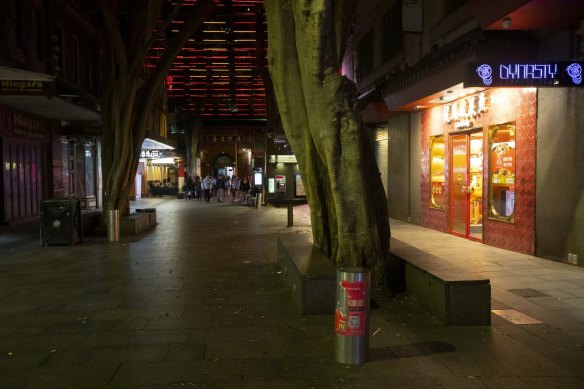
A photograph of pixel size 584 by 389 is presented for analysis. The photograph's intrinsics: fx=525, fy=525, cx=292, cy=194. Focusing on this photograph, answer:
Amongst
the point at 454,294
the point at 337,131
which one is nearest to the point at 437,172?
the point at 337,131

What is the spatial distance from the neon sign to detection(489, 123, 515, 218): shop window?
2.03 ft

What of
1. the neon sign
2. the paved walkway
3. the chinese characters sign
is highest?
the chinese characters sign

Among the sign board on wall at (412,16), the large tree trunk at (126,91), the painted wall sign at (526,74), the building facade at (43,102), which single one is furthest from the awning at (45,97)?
the painted wall sign at (526,74)

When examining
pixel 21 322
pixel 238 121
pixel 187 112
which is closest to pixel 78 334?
pixel 21 322

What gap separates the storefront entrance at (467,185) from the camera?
39.7ft

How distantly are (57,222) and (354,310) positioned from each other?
943cm

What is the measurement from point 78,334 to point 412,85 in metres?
9.16

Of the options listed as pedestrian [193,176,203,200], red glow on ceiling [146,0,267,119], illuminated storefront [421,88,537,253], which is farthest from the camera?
pedestrian [193,176,203,200]

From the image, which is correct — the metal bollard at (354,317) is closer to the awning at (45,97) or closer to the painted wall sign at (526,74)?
the painted wall sign at (526,74)

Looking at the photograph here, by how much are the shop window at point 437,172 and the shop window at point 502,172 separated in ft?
8.13

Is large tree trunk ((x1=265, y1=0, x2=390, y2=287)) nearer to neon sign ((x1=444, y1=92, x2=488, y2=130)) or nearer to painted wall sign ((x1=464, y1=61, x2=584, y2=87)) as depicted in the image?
painted wall sign ((x1=464, y1=61, x2=584, y2=87))

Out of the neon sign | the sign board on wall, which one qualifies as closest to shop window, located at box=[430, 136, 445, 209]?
the neon sign

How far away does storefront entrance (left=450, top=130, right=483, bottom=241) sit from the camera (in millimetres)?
12094

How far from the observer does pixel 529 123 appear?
385 inches
